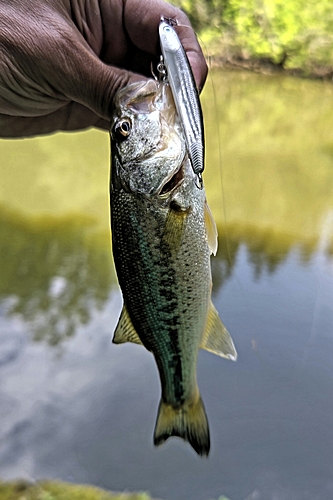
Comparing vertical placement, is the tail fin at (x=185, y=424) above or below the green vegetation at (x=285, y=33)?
below

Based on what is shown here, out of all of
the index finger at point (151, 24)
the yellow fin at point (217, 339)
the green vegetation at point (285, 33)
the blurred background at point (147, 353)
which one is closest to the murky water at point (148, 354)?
the blurred background at point (147, 353)

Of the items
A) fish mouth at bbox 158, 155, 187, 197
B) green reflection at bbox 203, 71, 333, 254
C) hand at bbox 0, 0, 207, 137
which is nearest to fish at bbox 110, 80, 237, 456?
fish mouth at bbox 158, 155, 187, 197

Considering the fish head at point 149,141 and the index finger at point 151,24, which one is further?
the index finger at point 151,24

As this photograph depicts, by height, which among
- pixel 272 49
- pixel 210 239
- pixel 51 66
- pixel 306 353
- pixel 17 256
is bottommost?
pixel 306 353

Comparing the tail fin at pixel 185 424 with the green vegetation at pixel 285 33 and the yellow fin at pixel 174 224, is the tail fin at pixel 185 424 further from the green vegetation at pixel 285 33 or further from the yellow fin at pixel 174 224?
the green vegetation at pixel 285 33

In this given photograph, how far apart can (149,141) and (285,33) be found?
45.2 ft

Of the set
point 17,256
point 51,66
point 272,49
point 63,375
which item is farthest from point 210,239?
point 272,49

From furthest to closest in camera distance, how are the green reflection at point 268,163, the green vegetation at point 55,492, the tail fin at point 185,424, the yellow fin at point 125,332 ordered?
the green reflection at point 268,163
the green vegetation at point 55,492
the tail fin at point 185,424
the yellow fin at point 125,332

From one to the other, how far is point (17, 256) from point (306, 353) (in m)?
2.91

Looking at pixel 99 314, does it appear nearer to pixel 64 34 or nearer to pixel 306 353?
pixel 306 353

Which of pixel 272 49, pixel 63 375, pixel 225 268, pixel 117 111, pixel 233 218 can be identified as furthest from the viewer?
pixel 272 49

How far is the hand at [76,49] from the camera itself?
4.79 feet

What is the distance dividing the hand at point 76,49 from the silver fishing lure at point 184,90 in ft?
0.84

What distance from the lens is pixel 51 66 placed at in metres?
1.50
